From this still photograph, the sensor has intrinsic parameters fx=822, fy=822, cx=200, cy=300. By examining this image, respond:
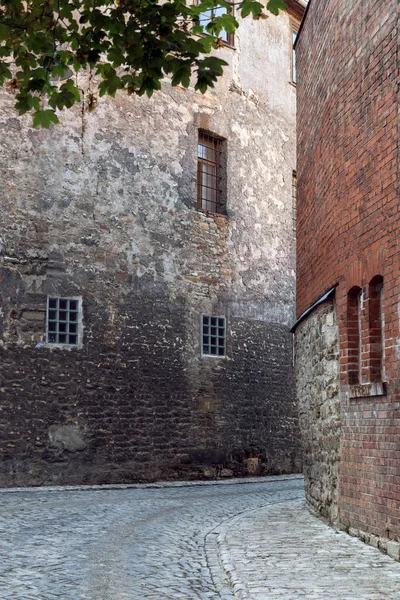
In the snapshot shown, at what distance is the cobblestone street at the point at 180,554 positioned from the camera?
18.7 ft

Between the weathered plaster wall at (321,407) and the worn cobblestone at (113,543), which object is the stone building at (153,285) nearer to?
the worn cobblestone at (113,543)

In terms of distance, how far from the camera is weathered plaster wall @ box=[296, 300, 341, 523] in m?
9.03

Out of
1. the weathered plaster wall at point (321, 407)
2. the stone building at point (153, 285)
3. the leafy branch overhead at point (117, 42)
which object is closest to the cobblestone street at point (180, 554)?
the weathered plaster wall at point (321, 407)

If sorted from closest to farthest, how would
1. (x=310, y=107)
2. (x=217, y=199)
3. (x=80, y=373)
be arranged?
(x=310, y=107)
(x=80, y=373)
(x=217, y=199)

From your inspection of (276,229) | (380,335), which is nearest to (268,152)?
(276,229)

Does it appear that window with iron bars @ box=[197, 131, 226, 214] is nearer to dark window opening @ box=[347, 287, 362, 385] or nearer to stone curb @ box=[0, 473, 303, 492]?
stone curb @ box=[0, 473, 303, 492]

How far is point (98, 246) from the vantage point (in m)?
15.3

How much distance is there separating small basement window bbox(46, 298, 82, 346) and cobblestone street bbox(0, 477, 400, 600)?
3.67 metres

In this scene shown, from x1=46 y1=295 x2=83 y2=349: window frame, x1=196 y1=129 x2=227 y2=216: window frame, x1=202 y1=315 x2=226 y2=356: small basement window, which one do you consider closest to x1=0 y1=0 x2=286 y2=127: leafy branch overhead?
x1=46 y1=295 x2=83 y2=349: window frame

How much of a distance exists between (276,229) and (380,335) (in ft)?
37.1

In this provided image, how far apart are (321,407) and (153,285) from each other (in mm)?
6899

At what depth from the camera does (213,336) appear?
56.3 feet

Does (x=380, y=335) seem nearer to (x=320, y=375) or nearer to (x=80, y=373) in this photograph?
(x=320, y=375)

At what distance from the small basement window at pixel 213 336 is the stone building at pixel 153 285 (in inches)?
1.7
